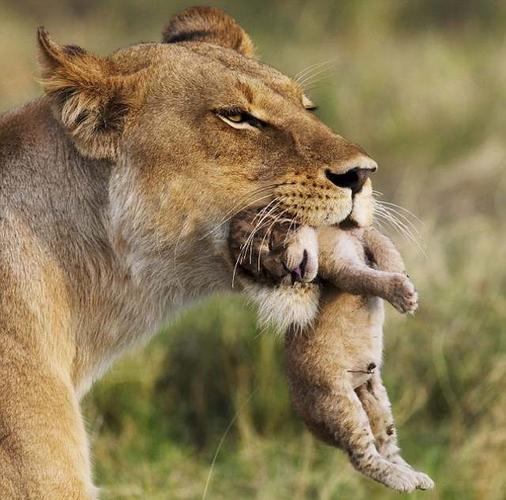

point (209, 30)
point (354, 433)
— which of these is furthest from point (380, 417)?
point (209, 30)

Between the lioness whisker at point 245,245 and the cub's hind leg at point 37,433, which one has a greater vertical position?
the lioness whisker at point 245,245

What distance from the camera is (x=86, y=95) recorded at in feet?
11.0

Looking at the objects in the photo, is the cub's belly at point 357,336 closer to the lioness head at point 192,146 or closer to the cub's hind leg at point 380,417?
the cub's hind leg at point 380,417

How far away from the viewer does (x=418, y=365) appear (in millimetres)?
5812

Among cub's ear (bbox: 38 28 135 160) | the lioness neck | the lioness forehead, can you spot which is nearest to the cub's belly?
the lioness neck

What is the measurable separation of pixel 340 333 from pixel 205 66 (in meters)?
0.79

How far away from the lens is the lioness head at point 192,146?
3.24 m

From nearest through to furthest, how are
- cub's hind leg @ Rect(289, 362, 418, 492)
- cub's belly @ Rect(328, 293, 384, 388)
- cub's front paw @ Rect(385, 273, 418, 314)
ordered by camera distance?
cub's front paw @ Rect(385, 273, 418, 314) → cub's hind leg @ Rect(289, 362, 418, 492) → cub's belly @ Rect(328, 293, 384, 388)

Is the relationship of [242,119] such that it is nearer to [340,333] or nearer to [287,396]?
[340,333]

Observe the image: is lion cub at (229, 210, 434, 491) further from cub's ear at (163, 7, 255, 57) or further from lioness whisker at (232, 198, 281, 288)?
cub's ear at (163, 7, 255, 57)

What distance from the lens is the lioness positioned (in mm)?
3229

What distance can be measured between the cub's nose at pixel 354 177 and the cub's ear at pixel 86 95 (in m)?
0.57

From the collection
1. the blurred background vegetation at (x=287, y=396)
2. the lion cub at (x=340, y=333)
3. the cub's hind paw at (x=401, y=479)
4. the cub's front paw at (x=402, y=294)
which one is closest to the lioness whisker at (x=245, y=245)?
the lion cub at (x=340, y=333)

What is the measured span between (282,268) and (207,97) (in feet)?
1.69
